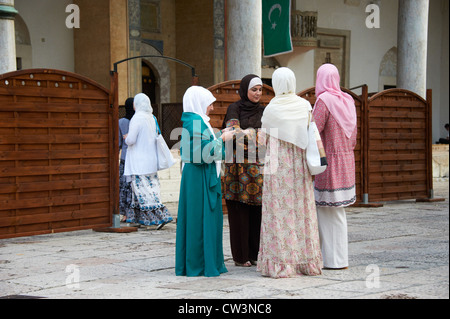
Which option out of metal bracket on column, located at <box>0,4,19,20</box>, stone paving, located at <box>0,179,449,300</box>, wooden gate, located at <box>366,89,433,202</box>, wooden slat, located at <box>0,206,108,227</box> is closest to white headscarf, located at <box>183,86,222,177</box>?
stone paving, located at <box>0,179,449,300</box>

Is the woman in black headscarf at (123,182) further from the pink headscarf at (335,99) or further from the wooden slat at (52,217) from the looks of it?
the pink headscarf at (335,99)

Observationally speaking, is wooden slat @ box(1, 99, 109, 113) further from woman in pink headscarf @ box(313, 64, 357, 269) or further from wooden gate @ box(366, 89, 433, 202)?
wooden gate @ box(366, 89, 433, 202)

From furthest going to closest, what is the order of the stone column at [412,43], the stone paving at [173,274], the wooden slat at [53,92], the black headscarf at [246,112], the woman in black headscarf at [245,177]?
the stone column at [412,43] < the wooden slat at [53,92] < the black headscarf at [246,112] < the woman in black headscarf at [245,177] < the stone paving at [173,274]

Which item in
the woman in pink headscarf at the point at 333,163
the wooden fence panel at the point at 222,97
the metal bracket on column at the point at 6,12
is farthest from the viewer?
the wooden fence panel at the point at 222,97

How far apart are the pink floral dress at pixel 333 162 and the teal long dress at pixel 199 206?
3.12 ft

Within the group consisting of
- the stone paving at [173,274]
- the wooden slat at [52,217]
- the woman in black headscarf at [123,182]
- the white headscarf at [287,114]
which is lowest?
the stone paving at [173,274]

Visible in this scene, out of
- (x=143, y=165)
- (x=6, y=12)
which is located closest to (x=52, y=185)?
(x=143, y=165)

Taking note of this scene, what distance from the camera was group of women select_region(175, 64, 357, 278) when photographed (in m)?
6.06

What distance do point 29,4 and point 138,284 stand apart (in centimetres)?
1124

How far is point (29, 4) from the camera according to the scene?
613 inches

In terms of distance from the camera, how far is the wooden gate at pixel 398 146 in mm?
11969

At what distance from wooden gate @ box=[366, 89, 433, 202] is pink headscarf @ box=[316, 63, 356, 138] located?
541 centimetres

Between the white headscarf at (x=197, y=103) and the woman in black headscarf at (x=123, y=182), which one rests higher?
Answer: the white headscarf at (x=197, y=103)

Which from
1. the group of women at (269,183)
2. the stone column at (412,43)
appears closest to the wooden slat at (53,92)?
the group of women at (269,183)
